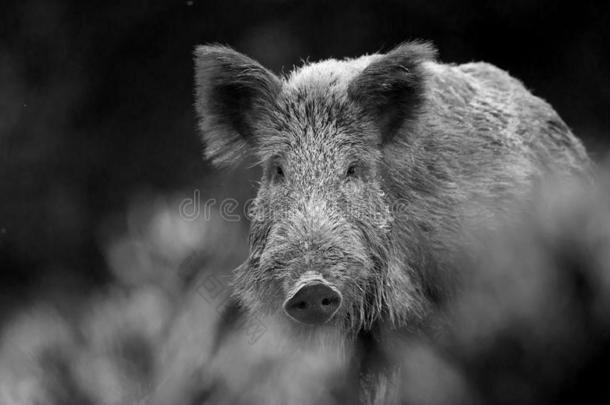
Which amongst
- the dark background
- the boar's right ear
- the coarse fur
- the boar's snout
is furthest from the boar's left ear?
the dark background

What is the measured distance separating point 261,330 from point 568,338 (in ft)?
4.03

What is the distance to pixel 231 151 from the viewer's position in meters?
4.17

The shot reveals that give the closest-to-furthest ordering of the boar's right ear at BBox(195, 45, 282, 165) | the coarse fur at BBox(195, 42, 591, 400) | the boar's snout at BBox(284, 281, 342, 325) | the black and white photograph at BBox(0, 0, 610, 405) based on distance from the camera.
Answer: the black and white photograph at BBox(0, 0, 610, 405)
the boar's snout at BBox(284, 281, 342, 325)
the coarse fur at BBox(195, 42, 591, 400)
the boar's right ear at BBox(195, 45, 282, 165)

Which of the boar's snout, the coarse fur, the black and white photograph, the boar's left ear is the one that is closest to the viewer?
the black and white photograph

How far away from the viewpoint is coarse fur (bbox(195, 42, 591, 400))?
3.52 meters

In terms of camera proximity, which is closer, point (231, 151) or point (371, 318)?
point (371, 318)

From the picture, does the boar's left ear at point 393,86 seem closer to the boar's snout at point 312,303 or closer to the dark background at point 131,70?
the boar's snout at point 312,303

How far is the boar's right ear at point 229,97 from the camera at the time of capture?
397 cm

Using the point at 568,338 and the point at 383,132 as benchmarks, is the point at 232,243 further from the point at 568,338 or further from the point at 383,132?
the point at 568,338

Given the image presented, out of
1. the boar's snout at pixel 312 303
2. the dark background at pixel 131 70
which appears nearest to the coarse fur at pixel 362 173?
the boar's snout at pixel 312 303

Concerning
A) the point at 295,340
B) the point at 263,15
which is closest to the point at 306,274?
the point at 295,340

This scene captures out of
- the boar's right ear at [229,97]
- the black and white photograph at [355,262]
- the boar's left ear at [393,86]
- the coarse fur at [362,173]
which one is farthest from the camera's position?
the boar's right ear at [229,97]

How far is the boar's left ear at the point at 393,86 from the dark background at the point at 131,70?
107 inches

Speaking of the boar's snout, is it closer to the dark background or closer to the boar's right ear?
the boar's right ear
